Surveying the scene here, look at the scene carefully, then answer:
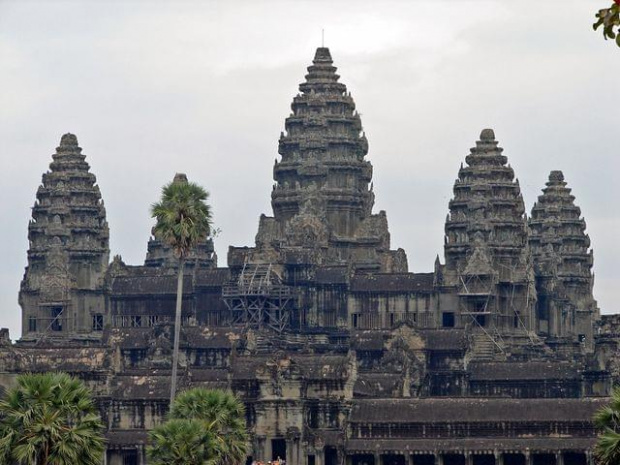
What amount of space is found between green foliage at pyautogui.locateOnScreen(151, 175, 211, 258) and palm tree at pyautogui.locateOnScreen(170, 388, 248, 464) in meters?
21.0

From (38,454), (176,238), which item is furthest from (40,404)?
(176,238)

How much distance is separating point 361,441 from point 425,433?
14.1 feet

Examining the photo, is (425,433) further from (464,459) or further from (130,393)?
(130,393)

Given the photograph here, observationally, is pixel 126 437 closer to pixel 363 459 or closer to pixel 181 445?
pixel 363 459

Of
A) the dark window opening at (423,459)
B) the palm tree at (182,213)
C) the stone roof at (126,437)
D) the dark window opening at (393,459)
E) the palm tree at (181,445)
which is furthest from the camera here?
the stone roof at (126,437)

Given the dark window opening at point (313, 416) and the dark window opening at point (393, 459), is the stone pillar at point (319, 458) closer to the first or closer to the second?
the dark window opening at point (313, 416)

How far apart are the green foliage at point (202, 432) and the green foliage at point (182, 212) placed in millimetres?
19269

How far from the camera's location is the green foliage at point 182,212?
6585 inches

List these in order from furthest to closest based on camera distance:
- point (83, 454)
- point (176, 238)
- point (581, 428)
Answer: point (581, 428) < point (176, 238) < point (83, 454)

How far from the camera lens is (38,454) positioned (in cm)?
11938

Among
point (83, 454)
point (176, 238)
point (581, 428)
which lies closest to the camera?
→ point (83, 454)

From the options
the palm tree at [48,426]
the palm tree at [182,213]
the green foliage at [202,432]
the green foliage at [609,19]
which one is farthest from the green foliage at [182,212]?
the green foliage at [609,19]

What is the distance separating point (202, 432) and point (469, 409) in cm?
5453

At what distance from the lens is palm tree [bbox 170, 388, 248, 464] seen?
470 ft
